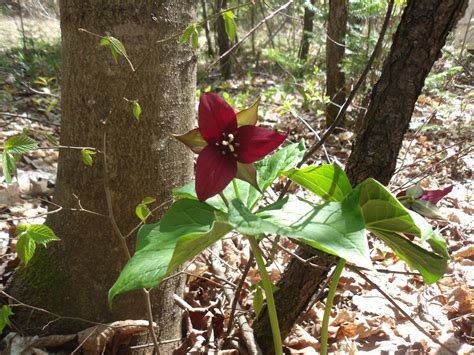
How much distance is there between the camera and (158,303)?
1.38m

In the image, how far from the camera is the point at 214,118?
74 cm

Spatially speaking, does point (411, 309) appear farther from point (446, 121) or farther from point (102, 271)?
point (446, 121)

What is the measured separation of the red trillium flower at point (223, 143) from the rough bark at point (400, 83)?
0.51 meters

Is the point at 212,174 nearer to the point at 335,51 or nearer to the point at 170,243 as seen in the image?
the point at 170,243

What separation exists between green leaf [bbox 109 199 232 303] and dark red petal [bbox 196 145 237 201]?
51mm

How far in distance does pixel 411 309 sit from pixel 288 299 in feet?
2.33

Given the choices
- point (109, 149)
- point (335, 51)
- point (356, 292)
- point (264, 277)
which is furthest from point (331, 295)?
point (335, 51)

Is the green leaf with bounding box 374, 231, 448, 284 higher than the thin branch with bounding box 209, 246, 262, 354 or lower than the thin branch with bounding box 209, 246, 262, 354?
higher

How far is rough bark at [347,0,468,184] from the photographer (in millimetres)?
1051

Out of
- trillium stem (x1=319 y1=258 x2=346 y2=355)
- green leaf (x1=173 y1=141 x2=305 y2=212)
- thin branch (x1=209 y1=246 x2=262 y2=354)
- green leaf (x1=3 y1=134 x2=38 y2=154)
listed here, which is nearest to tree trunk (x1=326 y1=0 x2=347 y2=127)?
thin branch (x1=209 y1=246 x2=262 y2=354)

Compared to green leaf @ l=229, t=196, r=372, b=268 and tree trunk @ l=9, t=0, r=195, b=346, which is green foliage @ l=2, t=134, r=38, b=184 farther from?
green leaf @ l=229, t=196, r=372, b=268

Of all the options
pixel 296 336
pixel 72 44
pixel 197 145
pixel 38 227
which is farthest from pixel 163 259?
pixel 296 336

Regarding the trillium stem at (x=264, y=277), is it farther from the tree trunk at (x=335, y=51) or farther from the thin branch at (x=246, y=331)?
the tree trunk at (x=335, y=51)

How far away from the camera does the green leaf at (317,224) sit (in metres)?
0.61
